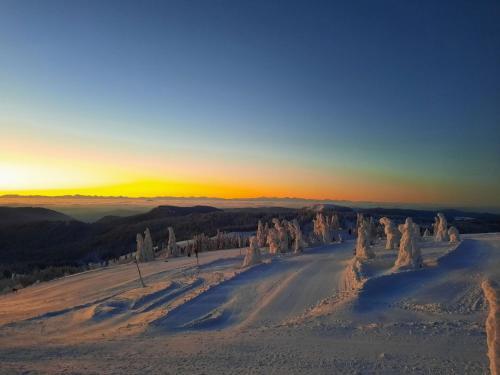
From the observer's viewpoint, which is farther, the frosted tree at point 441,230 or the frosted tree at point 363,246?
the frosted tree at point 441,230

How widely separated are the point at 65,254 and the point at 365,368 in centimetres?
15722

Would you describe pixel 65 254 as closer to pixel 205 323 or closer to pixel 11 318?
pixel 11 318

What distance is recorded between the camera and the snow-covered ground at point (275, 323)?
422 inches

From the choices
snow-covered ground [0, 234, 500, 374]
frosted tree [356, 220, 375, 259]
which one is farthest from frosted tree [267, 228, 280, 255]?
frosted tree [356, 220, 375, 259]

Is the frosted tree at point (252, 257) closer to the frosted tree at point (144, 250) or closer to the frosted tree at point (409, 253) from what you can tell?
the frosted tree at point (409, 253)

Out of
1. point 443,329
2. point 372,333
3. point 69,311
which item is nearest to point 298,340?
point 372,333

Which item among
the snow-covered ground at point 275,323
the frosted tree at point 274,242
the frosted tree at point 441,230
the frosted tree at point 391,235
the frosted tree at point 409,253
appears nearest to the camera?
the snow-covered ground at point 275,323

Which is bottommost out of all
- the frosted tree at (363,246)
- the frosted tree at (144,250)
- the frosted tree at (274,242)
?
the frosted tree at (144,250)

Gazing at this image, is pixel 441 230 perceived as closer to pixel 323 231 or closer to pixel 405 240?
pixel 323 231

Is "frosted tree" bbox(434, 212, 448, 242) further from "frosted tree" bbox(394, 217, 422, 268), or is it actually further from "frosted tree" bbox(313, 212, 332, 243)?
"frosted tree" bbox(394, 217, 422, 268)

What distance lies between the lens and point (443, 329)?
12977 millimetres

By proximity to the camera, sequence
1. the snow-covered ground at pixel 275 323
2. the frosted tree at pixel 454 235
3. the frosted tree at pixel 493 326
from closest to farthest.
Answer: the frosted tree at pixel 493 326 < the snow-covered ground at pixel 275 323 < the frosted tree at pixel 454 235

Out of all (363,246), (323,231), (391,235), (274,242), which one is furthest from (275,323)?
(323,231)

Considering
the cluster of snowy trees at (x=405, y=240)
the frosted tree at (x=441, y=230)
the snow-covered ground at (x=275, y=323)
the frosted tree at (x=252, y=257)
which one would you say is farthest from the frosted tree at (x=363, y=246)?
the frosted tree at (x=441, y=230)
